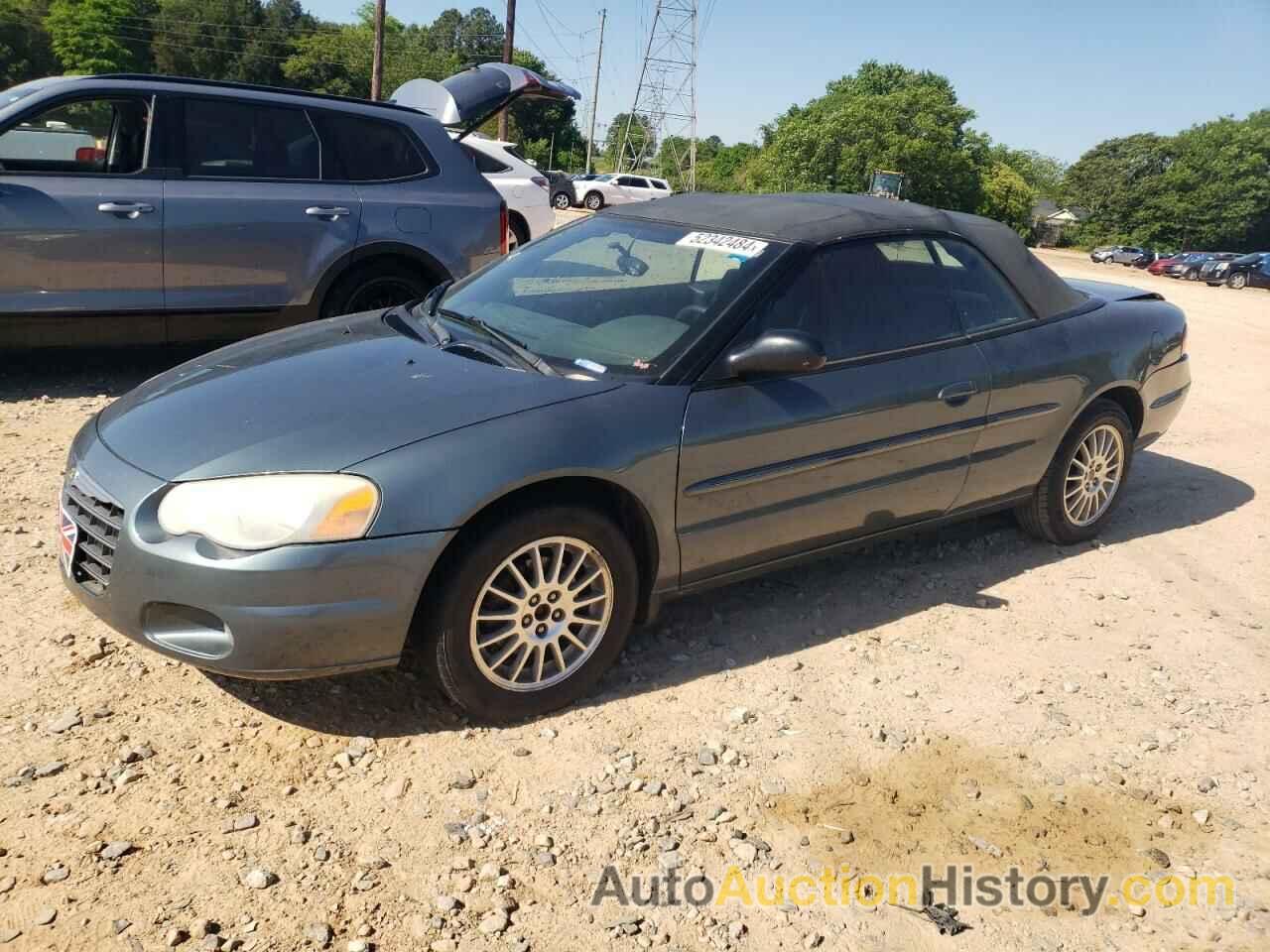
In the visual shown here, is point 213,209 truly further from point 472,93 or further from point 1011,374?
point 1011,374

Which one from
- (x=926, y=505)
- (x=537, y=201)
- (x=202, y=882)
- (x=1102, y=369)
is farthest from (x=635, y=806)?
(x=537, y=201)

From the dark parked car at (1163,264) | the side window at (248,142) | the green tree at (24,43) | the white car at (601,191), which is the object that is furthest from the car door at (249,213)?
the green tree at (24,43)

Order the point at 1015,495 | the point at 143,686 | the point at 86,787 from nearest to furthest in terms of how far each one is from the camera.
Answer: the point at 86,787 < the point at 143,686 < the point at 1015,495

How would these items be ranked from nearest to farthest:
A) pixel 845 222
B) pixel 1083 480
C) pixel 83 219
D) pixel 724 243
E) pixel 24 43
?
pixel 724 243
pixel 845 222
pixel 1083 480
pixel 83 219
pixel 24 43

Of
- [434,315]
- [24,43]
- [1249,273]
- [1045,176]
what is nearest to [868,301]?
[434,315]

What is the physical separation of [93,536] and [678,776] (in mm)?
1816

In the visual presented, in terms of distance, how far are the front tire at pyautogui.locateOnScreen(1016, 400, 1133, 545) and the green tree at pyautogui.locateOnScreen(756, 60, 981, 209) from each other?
142ft

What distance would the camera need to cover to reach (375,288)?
267 inches

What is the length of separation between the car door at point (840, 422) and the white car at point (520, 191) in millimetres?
6506

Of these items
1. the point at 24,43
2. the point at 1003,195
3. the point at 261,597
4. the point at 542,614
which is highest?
the point at 24,43

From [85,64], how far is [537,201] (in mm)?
66281

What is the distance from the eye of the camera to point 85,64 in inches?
2499

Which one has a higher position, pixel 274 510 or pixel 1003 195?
pixel 1003 195

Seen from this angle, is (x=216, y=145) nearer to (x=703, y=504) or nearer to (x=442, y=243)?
(x=442, y=243)
